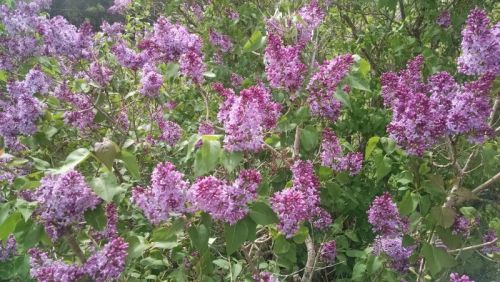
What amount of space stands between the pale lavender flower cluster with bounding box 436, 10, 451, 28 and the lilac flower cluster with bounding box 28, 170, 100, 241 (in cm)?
301

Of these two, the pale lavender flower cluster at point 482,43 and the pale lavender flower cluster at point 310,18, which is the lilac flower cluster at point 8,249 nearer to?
the pale lavender flower cluster at point 310,18

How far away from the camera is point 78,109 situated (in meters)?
3.06

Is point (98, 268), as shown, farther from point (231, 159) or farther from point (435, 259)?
point (435, 259)

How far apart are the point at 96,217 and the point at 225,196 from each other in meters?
0.47

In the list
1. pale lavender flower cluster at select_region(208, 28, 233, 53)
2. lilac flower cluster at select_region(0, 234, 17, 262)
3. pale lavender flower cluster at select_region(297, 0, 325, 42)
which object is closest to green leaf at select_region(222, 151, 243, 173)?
pale lavender flower cluster at select_region(297, 0, 325, 42)

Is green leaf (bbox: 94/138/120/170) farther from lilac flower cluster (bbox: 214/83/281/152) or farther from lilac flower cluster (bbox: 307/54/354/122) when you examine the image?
lilac flower cluster (bbox: 307/54/354/122)

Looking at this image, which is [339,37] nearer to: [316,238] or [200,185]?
[316,238]

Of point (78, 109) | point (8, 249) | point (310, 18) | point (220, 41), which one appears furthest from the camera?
point (220, 41)

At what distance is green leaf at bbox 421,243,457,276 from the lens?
7.44ft

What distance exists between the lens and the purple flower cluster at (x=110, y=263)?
1739mm

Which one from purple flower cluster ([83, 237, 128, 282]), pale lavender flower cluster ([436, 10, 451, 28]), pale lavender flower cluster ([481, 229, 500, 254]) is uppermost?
pale lavender flower cluster ([436, 10, 451, 28])

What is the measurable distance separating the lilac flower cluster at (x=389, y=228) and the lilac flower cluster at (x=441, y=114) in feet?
1.54

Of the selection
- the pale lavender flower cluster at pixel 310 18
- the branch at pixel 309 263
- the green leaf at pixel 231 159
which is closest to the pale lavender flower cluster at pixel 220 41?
the pale lavender flower cluster at pixel 310 18

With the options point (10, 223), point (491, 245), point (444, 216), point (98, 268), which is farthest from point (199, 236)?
point (491, 245)
